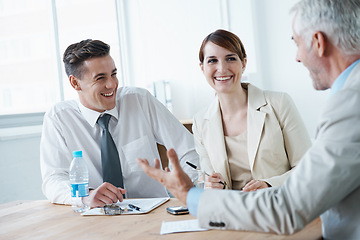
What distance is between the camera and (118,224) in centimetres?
162

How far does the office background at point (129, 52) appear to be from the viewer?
133 inches

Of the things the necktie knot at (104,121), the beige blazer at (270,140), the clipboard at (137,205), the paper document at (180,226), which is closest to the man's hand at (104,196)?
the clipboard at (137,205)

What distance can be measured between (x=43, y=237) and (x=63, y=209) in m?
0.44

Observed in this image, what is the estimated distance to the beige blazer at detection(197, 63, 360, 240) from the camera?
1.03m

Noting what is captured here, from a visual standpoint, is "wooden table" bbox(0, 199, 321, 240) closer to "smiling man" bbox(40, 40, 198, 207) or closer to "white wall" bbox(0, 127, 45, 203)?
"smiling man" bbox(40, 40, 198, 207)

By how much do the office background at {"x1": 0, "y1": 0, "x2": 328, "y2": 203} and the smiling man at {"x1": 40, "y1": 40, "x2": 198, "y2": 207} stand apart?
3.30ft

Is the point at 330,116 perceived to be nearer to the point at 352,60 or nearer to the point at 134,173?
the point at 352,60

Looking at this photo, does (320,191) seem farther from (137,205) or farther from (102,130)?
(102,130)

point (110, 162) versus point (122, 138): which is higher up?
point (122, 138)

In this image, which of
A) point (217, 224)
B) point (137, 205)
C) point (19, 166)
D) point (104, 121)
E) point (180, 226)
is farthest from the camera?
point (19, 166)

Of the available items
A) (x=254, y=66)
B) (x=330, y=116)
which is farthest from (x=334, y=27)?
(x=254, y=66)

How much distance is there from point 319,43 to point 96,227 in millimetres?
1034

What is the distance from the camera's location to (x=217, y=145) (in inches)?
95.7

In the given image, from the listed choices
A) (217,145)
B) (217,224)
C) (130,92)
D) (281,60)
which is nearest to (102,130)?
(130,92)
